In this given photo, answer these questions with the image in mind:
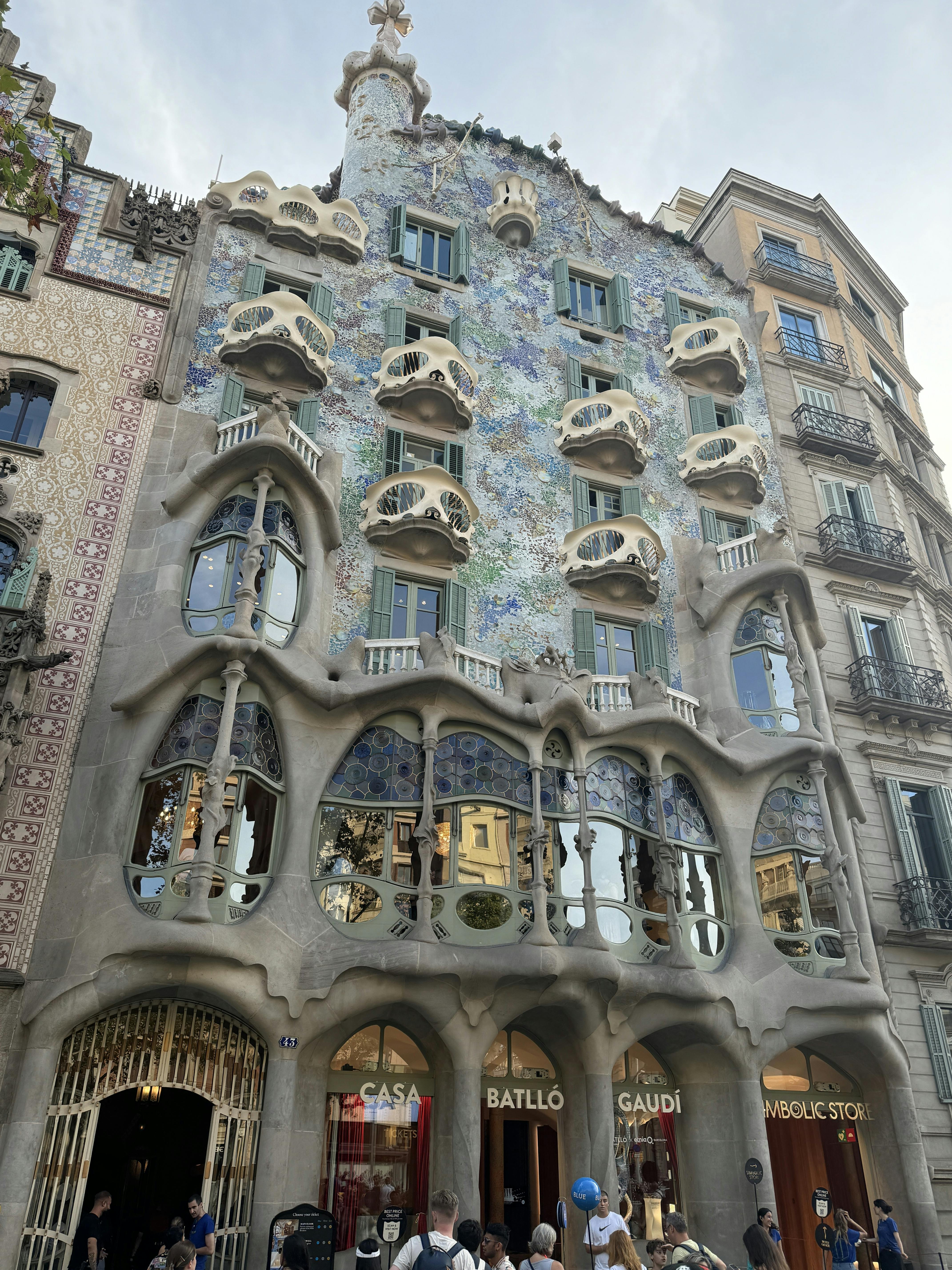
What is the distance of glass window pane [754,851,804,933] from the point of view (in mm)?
18047

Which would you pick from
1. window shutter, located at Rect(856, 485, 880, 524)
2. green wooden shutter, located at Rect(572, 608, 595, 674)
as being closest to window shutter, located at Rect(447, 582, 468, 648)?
green wooden shutter, located at Rect(572, 608, 595, 674)

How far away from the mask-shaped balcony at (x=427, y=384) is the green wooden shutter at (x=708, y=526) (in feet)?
21.3

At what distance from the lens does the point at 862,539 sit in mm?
25312

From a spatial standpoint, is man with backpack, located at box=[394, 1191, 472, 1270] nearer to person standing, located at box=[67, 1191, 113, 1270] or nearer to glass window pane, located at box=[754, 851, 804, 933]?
person standing, located at box=[67, 1191, 113, 1270]

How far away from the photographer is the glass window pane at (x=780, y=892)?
1805 cm

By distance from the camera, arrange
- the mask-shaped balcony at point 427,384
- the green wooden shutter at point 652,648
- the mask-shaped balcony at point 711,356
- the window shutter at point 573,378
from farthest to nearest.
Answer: the mask-shaped balcony at point 711,356 → the window shutter at point 573,378 → the mask-shaped balcony at point 427,384 → the green wooden shutter at point 652,648

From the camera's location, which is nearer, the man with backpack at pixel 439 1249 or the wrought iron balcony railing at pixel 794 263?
the man with backpack at pixel 439 1249

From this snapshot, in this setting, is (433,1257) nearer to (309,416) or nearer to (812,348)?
(309,416)

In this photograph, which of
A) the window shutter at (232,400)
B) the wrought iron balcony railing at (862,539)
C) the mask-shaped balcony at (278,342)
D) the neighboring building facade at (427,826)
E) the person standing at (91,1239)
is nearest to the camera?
the person standing at (91,1239)

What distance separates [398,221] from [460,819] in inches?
652

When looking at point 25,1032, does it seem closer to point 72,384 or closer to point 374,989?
point 374,989

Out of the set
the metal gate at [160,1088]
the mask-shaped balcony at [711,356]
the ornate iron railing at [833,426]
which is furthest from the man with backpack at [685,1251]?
the ornate iron railing at [833,426]

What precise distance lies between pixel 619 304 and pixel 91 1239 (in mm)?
24300

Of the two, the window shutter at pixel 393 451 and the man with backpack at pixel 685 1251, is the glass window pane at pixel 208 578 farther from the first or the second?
the man with backpack at pixel 685 1251
